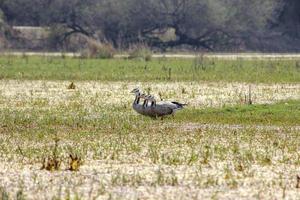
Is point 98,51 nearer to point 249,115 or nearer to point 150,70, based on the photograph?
point 150,70

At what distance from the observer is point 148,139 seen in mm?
16734

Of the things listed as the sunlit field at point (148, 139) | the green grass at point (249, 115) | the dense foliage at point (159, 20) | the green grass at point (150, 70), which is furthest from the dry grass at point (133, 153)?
the dense foliage at point (159, 20)

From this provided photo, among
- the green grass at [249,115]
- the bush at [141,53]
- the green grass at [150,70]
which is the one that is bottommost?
the green grass at [249,115]

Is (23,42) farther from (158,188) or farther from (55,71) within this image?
(158,188)

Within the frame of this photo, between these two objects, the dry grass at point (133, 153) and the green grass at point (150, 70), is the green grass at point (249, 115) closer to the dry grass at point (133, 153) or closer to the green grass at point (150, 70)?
the dry grass at point (133, 153)

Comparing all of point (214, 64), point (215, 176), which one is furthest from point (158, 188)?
point (214, 64)

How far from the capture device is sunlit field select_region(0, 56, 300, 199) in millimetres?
12234

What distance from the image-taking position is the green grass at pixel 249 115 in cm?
1997

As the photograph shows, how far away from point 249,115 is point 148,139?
14.7 feet

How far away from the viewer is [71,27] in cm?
5981

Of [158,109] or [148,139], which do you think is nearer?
[148,139]

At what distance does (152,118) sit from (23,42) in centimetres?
4067

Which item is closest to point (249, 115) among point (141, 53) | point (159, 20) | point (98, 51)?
point (141, 53)

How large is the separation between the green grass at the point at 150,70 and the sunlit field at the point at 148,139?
323mm
